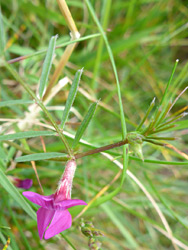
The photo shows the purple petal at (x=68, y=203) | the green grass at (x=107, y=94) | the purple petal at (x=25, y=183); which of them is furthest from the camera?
the green grass at (x=107, y=94)

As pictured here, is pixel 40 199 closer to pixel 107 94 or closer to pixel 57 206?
pixel 57 206

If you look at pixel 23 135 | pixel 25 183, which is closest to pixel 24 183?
pixel 25 183

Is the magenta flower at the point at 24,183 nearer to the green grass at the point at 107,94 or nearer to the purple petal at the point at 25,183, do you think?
the purple petal at the point at 25,183

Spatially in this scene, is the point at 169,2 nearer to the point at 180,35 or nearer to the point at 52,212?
the point at 180,35

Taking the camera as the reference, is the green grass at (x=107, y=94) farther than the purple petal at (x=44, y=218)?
Yes

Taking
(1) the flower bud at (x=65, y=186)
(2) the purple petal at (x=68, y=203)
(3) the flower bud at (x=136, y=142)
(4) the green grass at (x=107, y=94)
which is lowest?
(2) the purple petal at (x=68, y=203)

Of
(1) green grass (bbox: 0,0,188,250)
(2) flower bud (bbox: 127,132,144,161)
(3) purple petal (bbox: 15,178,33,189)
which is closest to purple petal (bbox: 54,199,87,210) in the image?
(2) flower bud (bbox: 127,132,144,161)

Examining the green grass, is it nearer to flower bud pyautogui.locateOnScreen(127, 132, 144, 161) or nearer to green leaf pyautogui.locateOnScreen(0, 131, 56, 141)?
green leaf pyautogui.locateOnScreen(0, 131, 56, 141)

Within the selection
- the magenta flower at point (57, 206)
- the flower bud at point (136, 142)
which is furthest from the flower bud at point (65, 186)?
the flower bud at point (136, 142)

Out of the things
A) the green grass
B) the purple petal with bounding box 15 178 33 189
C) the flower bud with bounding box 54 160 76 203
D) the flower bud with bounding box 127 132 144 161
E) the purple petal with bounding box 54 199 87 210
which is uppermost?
the green grass
